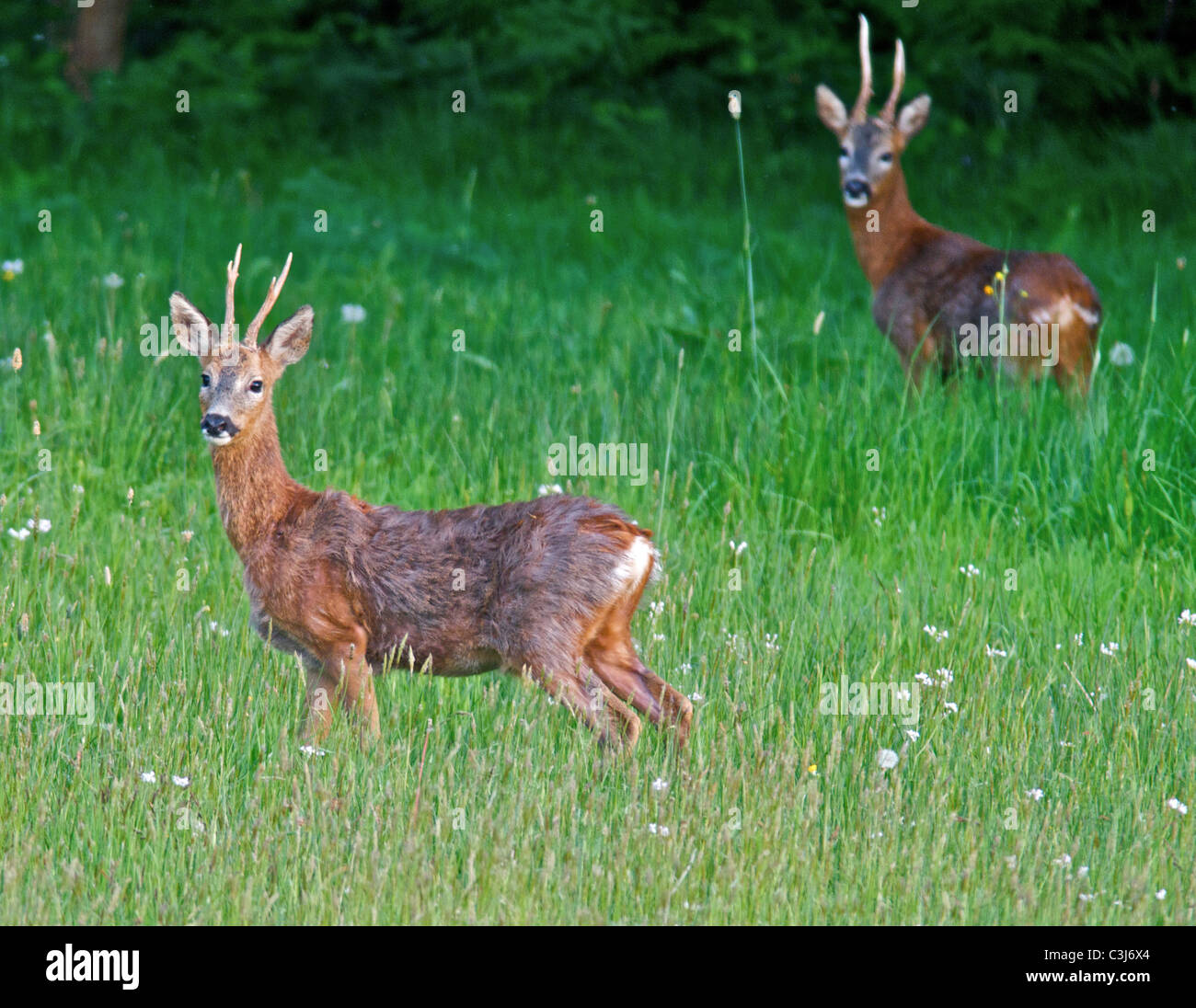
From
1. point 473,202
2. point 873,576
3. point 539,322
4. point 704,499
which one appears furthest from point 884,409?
point 473,202

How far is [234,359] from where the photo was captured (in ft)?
17.6

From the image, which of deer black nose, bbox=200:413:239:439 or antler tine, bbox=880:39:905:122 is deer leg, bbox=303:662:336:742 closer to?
deer black nose, bbox=200:413:239:439

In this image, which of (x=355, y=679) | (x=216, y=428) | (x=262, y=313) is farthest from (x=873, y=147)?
(x=355, y=679)

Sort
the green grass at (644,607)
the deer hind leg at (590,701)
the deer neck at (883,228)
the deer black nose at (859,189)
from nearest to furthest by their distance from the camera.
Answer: the green grass at (644,607), the deer hind leg at (590,701), the deer black nose at (859,189), the deer neck at (883,228)

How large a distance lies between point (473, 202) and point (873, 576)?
8218mm

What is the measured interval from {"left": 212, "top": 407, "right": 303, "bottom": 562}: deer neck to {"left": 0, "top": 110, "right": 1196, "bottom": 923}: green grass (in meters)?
0.41

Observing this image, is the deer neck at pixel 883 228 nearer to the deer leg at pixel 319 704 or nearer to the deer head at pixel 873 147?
the deer head at pixel 873 147

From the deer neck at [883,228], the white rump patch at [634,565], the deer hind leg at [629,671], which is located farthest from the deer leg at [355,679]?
the deer neck at [883,228]

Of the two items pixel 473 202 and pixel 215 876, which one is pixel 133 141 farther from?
pixel 215 876

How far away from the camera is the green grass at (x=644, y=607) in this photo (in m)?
4.19

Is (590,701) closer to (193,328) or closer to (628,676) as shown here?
(628,676)

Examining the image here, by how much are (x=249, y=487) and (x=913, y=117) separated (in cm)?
553

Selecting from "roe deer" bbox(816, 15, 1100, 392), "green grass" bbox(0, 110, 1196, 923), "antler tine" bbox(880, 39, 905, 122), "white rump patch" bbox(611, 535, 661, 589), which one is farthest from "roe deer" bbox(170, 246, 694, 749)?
"antler tine" bbox(880, 39, 905, 122)

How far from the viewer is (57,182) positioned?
13.8 meters
